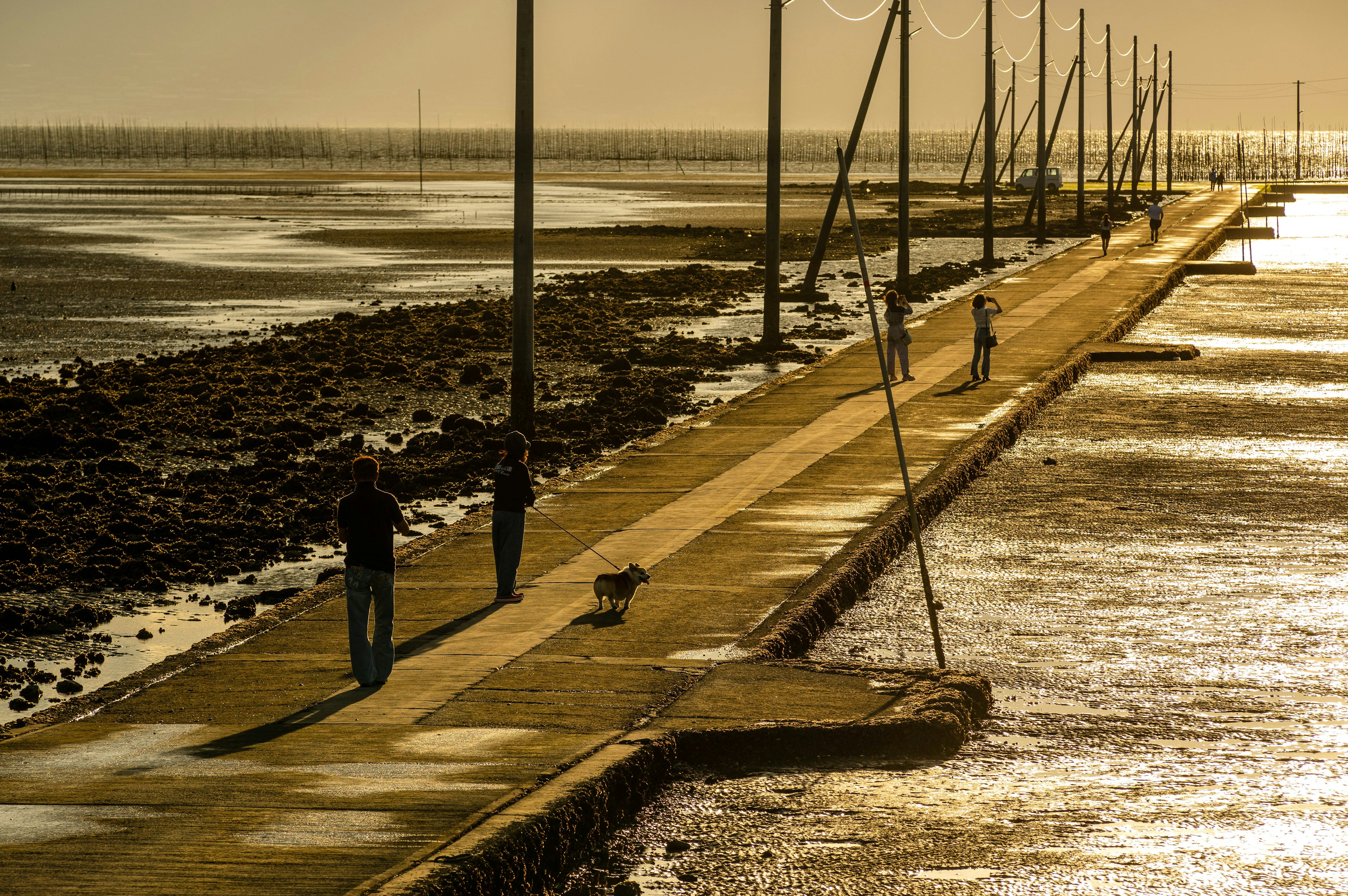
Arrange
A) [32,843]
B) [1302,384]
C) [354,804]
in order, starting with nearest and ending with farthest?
[32,843] → [354,804] → [1302,384]

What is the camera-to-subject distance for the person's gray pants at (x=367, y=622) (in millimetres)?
9438

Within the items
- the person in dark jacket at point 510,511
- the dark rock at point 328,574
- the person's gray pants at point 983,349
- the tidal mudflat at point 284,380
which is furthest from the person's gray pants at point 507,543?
the person's gray pants at point 983,349

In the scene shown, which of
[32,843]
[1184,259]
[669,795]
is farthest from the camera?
[1184,259]

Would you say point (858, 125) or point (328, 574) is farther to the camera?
point (858, 125)

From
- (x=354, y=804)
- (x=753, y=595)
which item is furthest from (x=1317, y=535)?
(x=354, y=804)

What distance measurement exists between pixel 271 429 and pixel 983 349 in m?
10.4

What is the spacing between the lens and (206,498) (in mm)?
16828

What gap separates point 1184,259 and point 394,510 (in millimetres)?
44971

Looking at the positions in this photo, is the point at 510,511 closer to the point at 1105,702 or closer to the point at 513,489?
the point at 513,489

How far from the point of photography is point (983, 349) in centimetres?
2427

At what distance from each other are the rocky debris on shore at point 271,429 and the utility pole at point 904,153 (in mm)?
8504

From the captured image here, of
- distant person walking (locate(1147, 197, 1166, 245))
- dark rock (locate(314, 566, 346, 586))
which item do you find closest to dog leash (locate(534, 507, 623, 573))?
dark rock (locate(314, 566, 346, 586))

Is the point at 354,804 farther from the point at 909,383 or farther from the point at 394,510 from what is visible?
the point at 909,383

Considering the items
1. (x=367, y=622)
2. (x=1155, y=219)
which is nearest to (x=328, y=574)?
(x=367, y=622)
